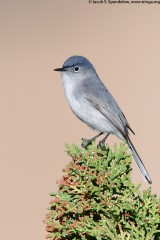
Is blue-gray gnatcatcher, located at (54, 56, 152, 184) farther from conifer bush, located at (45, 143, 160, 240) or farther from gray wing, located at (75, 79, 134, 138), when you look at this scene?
conifer bush, located at (45, 143, 160, 240)

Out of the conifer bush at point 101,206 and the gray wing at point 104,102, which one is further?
the gray wing at point 104,102

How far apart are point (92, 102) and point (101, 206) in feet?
6.12

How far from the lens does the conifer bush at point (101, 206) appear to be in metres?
2.13

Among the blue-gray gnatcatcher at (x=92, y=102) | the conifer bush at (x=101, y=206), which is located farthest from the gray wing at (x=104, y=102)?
the conifer bush at (x=101, y=206)

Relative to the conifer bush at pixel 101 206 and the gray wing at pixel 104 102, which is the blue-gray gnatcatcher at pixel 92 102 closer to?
the gray wing at pixel 104 102

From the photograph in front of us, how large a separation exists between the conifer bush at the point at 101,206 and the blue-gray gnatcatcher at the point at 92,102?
1185mm

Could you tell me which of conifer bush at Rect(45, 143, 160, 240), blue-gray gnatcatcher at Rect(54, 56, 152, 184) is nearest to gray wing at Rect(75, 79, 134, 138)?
blue-gray gnatcatcher at Rect(54, 56, 152, 184)

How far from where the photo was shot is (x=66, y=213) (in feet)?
7.31

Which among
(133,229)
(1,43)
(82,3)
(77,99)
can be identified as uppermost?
(82,3)

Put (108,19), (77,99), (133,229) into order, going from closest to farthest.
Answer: (133,229), (77,99), (108,19)

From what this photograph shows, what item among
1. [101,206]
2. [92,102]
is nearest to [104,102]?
[92,102]

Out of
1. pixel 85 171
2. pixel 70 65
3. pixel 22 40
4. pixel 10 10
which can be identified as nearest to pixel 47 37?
pixel 22 40

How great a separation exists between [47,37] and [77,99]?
424 centimetres

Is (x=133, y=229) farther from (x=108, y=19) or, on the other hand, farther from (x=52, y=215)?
(x=108, y=19)
